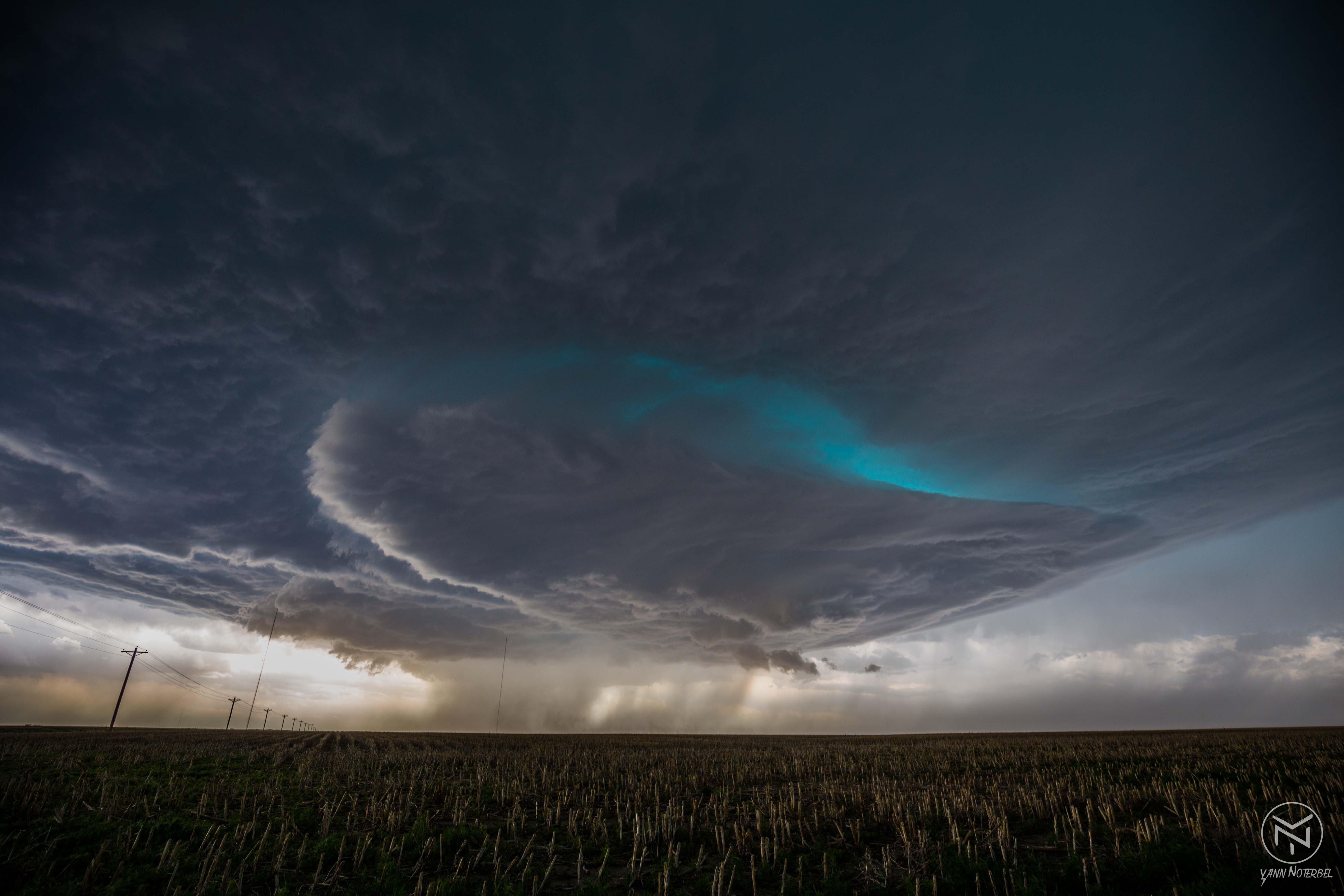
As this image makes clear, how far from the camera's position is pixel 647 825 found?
2120cm

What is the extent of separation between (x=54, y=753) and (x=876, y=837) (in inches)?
2347

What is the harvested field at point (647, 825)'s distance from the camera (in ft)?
50.4

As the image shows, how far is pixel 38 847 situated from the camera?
1675 centimetres

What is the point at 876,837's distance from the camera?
67.6ft

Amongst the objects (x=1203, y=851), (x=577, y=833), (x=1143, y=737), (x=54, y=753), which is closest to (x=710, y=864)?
(x=577, y=833)

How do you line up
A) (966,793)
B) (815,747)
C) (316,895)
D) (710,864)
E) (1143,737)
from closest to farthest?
(316,895), (710,864), (966,793), (815,747), (1143,737)

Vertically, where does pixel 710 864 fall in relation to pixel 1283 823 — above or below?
below

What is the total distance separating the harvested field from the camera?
1537 centimetres

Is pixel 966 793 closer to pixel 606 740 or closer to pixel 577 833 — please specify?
pixel 577 833

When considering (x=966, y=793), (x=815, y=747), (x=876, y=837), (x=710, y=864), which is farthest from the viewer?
(x=815, y=747)

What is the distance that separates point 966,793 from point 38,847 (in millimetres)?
34903

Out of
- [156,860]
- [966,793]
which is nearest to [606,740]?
[966,793]

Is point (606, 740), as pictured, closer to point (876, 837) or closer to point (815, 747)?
point (815, 747)

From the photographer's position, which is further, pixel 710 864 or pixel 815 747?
pixel 815 747
